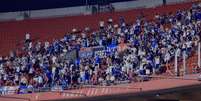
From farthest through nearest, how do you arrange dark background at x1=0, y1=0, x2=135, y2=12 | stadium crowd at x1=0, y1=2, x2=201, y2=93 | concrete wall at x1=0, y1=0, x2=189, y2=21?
dark background at x1=0, y1=0, x2=135, y2=12 < concrete wall at x1=0, y1=0, x2=189, y2=21 < stadium crowd at x1=0, y1=2, x2=201, y2=93

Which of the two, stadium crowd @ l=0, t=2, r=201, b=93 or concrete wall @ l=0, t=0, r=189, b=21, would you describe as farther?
concrete wall @ l=0, t=0, r=189, b=21

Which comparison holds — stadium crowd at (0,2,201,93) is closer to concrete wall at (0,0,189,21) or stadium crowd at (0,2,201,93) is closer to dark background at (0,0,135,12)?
concrete wall at (0,0,189,21)

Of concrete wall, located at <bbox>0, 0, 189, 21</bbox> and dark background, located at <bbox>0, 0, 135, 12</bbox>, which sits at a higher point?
dark background, located at <bbox>0, 0, 135, 12</bbox>

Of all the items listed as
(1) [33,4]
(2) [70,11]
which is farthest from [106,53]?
(1) [33,4]

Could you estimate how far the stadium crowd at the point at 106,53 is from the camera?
19.1m

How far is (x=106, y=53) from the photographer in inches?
889

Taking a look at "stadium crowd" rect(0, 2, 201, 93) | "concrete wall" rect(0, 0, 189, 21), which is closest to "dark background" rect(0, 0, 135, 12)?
"concrete wall" rect(0, 0, 189, 21)

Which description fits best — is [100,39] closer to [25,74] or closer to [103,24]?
[103,24]

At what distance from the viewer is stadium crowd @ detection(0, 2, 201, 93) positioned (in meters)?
19.1

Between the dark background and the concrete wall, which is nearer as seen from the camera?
the concrete wall

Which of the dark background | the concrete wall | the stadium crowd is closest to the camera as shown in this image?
the stadium crowd

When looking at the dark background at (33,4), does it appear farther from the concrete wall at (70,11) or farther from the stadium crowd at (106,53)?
the stadium crowd at (106,53)

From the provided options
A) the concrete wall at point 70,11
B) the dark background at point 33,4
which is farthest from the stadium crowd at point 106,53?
the dark background at point 33,4

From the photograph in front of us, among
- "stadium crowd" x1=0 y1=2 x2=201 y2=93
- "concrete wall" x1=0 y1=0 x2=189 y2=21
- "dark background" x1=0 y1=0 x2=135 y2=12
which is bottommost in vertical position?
"stadium crowd" x1=0 y1=2 x2=201 y2=93
